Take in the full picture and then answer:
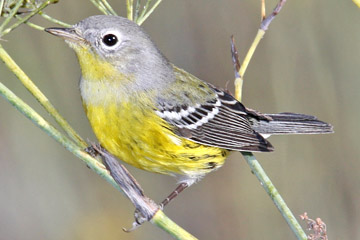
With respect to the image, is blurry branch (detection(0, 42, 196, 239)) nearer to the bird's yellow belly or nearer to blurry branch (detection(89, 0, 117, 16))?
blurry branch (detection(89, 0, 117, 16))

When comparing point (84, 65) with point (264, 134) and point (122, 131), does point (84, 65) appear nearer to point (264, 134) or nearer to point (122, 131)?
point (122, 131)

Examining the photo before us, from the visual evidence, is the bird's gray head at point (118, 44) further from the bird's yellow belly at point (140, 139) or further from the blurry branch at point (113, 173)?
the blurry branch at point (113, 173)

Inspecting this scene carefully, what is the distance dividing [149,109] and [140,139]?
0.30 meters

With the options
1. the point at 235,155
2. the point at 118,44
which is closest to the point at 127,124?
the point at 118,44

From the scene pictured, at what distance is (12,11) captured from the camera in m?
2.88

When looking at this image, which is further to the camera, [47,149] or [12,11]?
[47,149]

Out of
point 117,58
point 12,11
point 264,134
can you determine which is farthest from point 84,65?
point 264,134

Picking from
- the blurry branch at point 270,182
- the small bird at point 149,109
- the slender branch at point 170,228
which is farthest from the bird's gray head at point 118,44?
the slender branch at point 170,228

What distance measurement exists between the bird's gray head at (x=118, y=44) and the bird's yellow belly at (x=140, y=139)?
0.30 m

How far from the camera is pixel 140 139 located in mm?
3889

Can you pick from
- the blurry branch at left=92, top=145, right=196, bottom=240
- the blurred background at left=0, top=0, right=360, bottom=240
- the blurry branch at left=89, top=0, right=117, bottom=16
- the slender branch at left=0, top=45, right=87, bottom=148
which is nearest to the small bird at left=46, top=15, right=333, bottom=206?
the blurry branch at left=89, top=0, right=117, bottom=16

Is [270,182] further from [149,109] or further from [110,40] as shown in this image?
[110,40]

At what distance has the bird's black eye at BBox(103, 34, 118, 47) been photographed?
3.94 metres

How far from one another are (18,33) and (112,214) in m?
2.07
